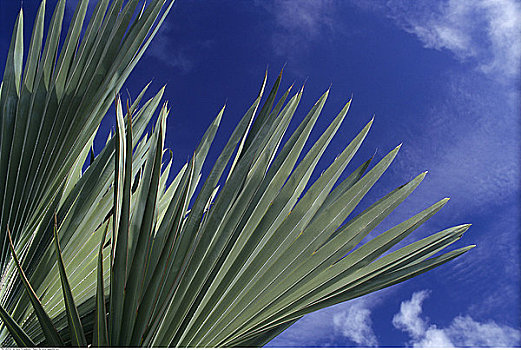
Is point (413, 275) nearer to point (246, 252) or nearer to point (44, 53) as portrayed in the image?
point (246, 252)

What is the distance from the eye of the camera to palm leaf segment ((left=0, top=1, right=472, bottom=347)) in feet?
2.00

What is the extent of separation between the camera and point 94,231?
43.8 inches

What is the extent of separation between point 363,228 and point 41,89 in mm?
838

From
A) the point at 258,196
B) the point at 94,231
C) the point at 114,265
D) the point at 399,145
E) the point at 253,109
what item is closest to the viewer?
the point at 114,265

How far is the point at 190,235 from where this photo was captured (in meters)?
0.64

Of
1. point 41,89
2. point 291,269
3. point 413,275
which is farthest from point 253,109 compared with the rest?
point 41,89

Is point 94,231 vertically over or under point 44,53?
under

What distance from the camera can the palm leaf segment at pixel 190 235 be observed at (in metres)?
0.61

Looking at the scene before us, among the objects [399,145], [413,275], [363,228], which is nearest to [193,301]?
[363,228]

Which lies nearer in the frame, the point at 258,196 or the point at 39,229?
the point at 258,196

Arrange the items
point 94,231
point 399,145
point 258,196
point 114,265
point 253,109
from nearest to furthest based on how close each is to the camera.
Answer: point 114,265 < point 258,196 < point 253,109 < point 399,145 < point 94,231

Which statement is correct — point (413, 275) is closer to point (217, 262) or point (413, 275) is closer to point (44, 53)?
point (217, 262)

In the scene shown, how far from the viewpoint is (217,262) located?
66 centimetres

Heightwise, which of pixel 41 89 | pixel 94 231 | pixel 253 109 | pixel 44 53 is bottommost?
pixel 94 231
